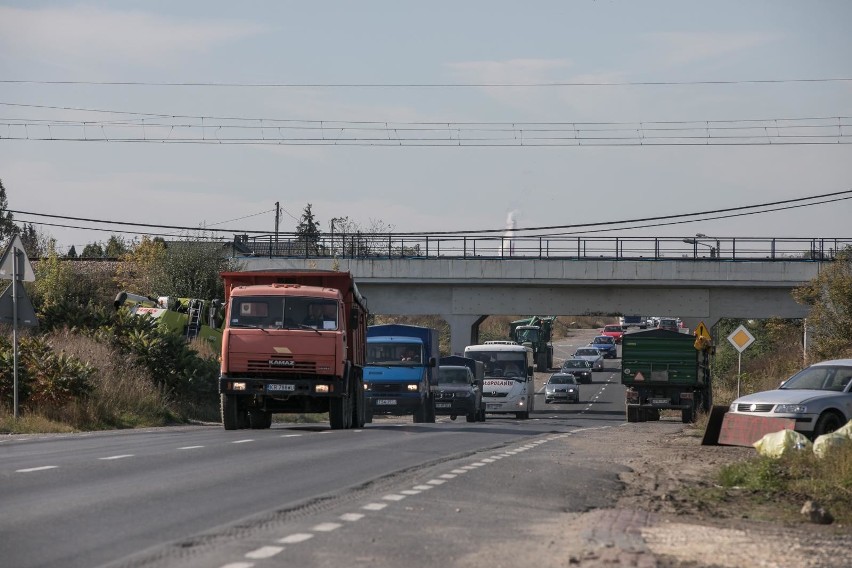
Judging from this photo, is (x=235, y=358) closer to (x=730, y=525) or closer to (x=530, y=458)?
(x=530, y=458)

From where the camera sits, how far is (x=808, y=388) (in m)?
22.7

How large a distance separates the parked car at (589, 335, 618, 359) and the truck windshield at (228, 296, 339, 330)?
93.0m

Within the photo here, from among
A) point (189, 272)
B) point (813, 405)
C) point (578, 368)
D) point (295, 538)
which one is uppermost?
point (189, 272)

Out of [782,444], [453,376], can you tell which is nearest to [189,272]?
[453,376]

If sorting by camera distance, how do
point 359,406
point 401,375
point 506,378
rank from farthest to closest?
point 506,378
point 401,375
point 359,406

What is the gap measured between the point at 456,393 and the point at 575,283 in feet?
61.6

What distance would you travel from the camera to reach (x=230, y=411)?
1002 inches

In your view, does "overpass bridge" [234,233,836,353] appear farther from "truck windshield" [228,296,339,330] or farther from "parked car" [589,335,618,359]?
"parked car" [589,335,618,359]

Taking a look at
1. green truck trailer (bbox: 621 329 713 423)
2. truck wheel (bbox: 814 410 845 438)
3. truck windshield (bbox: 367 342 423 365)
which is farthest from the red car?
truck wheel (bbox: 814 410 845 438)

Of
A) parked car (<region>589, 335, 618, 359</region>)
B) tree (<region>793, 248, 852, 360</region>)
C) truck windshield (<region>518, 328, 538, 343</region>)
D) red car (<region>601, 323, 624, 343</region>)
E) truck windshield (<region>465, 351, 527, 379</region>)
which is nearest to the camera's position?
tree (<region>793, 248, 852, 360</region>)

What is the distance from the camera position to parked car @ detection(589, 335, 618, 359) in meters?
118

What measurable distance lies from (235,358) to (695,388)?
21581mm

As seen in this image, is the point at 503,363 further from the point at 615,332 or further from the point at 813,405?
the point at 615,332

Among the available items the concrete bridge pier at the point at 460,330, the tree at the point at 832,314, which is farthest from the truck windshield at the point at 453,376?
the concrete bridge pier at the point at 460,330
